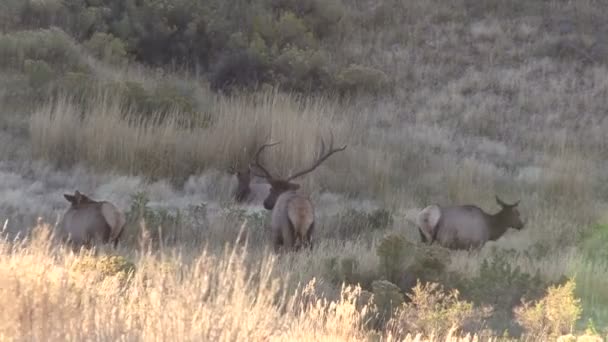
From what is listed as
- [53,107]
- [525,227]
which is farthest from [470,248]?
[53,107]

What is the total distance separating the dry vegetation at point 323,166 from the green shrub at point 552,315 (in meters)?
0.02

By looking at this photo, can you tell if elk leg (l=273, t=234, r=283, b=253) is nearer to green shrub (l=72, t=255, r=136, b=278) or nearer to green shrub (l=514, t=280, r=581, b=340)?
green shrub (l=72, t=255, r=136, b=278)

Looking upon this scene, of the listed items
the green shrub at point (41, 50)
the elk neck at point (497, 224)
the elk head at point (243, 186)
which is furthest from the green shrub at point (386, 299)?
the green shrub at point (41, 50)

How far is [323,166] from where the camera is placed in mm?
14930

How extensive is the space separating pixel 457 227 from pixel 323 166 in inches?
176

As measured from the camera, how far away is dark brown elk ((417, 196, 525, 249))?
10.7 metres

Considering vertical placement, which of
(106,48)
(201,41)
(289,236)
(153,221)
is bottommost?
(153,221)

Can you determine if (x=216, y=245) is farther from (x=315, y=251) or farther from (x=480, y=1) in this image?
(x=480, y=1)

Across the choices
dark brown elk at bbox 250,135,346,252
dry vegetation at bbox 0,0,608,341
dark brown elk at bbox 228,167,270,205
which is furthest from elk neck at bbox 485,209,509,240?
dark brown elk at bbox 228,167,270,205

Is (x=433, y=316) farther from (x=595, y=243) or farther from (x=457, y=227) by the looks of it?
(x=595, y=243)

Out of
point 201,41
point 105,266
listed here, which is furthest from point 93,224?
point 201,41

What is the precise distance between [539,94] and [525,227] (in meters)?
12.3

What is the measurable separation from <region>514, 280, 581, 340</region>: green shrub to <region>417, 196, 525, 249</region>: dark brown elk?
3405 mm

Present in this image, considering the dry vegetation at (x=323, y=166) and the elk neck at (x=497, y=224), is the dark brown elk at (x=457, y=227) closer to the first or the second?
the elk neck at (x=497, y=224)
